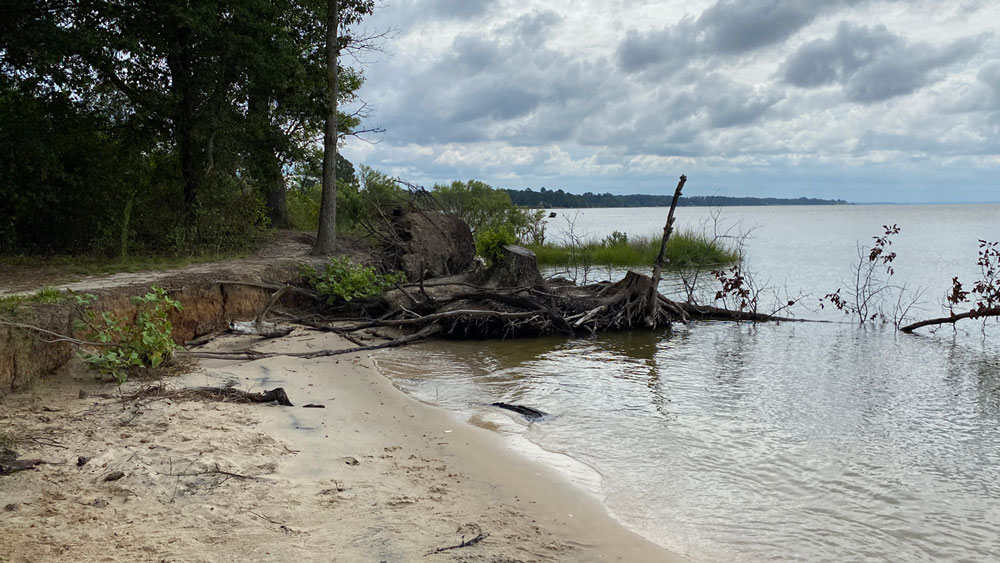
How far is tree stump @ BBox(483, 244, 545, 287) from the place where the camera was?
14.5 meters

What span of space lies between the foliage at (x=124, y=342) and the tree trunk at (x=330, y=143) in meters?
8.78

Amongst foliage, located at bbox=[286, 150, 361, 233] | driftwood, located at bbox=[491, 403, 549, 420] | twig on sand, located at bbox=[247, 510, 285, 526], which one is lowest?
driftwood, located at bbox=[491, 403, 549, 420]

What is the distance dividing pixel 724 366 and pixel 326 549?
8818 mm

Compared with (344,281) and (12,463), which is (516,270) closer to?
(344,281)

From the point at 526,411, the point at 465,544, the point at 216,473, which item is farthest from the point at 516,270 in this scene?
the point at 465,544

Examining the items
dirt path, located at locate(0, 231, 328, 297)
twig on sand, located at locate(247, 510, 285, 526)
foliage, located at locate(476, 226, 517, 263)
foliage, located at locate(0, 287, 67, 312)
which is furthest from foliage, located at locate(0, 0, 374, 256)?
twig on sand, located at locate(247, 510, 285, 526)

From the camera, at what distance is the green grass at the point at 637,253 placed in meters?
28.0

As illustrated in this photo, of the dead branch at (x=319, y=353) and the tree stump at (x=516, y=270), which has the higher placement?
the tree stump at (x=516, y=270)

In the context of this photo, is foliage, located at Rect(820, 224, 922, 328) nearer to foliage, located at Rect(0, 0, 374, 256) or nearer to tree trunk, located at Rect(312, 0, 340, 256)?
tree trunk, located at Rect(312, 0, 340, 256)

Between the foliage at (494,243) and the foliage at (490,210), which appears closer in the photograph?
the foliage at (494,243)

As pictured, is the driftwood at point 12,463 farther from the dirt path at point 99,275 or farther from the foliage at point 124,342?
the dirt path at point 99,275

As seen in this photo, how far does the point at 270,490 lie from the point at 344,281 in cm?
907

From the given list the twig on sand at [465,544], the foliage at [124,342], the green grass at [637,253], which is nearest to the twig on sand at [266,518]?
the twig on sand at [465,544]

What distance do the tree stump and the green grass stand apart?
42.3ft
